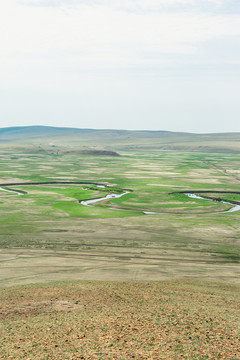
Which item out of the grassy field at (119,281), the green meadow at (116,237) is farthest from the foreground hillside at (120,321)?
the green meadow at (116,237)

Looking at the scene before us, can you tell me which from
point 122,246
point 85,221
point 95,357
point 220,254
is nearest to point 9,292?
point 95,357

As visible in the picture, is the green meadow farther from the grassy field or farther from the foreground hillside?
the foreground hillside

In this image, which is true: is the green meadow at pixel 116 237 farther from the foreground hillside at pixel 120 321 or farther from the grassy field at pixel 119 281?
the foreground hillside at pixel 120 321

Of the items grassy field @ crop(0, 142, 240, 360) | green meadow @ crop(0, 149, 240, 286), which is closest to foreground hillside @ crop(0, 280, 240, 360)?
grassy field @ crop(0, 142, 240, 360)

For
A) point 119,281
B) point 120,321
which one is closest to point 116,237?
point 119,281

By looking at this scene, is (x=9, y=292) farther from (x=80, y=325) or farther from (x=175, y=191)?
(x=175, y=191)

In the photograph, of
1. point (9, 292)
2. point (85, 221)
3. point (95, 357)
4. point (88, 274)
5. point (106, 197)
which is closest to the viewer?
point (95, 357)
